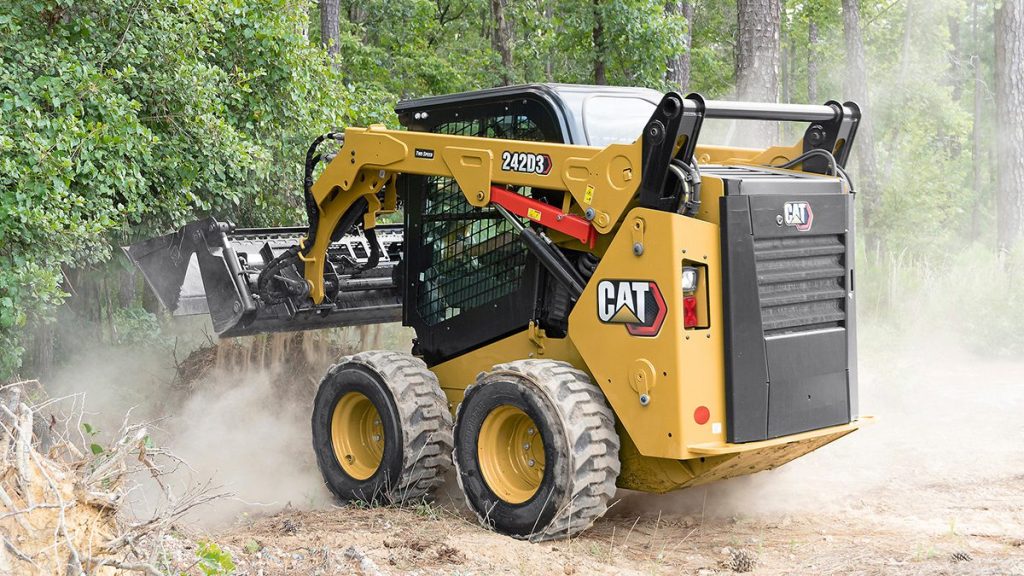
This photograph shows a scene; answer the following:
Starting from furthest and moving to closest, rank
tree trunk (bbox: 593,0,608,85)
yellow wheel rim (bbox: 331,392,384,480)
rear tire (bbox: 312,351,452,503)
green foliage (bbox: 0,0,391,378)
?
tree trunk (bbox: 593,0,608,85) < green foliage (bbox: 0,0,391,378) < yellow wheel rim (bbox: 331,392,384,480) < rear tire (bbox: 312,351,452,503)

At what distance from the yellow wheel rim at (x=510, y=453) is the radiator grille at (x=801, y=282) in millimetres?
1450

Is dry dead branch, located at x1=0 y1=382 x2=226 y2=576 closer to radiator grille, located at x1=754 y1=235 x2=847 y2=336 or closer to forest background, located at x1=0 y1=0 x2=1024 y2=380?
radiator grille, located at x1=754 y1=235 x2=847 y2=336

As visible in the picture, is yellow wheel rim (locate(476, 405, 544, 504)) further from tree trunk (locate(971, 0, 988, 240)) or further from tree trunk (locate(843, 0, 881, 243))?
tree trunk (locate(971, 0, 988, 240))

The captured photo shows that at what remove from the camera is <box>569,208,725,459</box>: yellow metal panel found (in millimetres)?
5301

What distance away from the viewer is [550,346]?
20.6 ft

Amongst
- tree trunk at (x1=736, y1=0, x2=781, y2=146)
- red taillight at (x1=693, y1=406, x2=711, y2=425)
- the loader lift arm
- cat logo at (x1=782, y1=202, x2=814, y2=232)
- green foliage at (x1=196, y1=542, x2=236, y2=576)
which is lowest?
green foliage at (x1=196, y1=542, x2=236, y2=576)

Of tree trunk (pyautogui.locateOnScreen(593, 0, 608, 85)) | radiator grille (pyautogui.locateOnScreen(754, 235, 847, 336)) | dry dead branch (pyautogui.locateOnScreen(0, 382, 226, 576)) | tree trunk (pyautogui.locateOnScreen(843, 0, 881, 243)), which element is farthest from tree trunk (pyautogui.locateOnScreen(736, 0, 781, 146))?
dry dead branch (pyautogui.locateOnScreen(0, 382, 226, 576))

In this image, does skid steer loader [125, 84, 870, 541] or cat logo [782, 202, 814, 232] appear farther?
cat logo [782, 202, 814, 232]

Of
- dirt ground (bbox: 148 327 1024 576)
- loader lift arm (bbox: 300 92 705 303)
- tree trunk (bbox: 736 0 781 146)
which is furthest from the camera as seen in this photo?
tree trunk (bbox: 736 0 781 146)

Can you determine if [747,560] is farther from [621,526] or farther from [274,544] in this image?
[274,544]

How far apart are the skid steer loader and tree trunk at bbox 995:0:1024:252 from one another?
32.5 ft

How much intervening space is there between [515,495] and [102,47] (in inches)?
207

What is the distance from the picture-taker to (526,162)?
20.0 ft

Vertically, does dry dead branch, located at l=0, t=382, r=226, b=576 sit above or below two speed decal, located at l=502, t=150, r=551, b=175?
below
